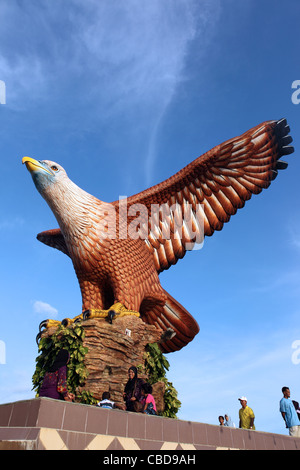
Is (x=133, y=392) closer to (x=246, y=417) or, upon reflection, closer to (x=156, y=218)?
(x=246, y=417)

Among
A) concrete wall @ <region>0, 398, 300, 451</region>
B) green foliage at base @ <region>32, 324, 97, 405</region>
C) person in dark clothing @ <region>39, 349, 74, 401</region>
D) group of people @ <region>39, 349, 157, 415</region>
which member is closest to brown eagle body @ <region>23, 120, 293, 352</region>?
green foliage at base @ <region>32, 324, 97, 405</region>

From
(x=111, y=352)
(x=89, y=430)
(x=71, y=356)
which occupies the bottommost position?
(x=89, y=430)

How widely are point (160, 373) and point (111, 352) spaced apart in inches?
59.2

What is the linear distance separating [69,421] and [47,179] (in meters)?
5.03

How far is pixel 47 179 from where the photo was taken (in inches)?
285

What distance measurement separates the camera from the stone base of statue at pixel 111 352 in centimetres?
593

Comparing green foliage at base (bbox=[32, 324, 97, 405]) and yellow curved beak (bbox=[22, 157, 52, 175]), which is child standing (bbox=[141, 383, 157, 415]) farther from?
yellow curved beak (bbox=[22, 157, 52, 175])

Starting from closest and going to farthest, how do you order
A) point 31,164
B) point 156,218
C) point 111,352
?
1. point 111,352
2. point 31,164
3. point 156,218

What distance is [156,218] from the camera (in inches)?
324

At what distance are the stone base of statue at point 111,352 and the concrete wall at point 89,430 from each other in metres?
2.29

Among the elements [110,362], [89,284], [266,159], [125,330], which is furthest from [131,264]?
[266,159]

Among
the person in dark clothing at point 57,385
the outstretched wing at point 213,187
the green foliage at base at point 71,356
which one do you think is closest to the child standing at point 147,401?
the person in dark clothing at point 57,385

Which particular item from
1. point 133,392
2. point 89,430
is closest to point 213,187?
point 133,392

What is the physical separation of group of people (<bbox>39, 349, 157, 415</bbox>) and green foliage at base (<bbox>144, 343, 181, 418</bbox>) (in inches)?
99.8
